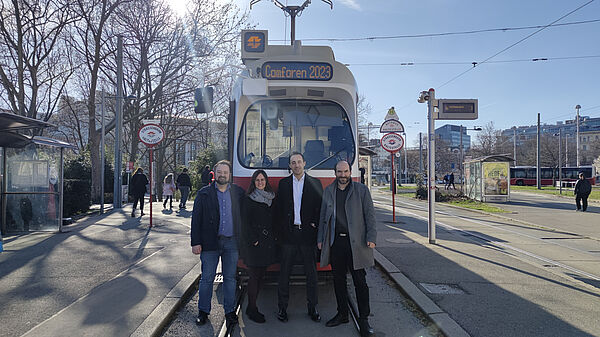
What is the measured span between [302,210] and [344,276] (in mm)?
902

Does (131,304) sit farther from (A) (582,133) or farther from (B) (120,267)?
(A) (582,133)

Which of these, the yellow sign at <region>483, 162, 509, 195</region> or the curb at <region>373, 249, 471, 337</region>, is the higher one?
the yellow sign at <region>483, 162, 509, 195</region>

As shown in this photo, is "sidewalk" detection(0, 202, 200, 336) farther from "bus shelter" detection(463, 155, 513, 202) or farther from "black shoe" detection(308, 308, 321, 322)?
"bus shelter" detection(463, 155, 513, 202)

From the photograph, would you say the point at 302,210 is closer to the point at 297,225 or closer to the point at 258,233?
the point at 297,225

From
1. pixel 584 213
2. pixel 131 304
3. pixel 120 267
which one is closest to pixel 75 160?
pixel 120 267

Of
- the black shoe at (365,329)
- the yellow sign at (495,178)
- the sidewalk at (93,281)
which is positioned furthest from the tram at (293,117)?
the yellow sign at (495,178)

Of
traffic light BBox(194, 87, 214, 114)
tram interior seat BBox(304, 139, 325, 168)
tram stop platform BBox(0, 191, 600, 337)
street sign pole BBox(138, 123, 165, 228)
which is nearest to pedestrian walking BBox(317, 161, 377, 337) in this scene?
tram stop platform BBox(0, 191, 600, 337)

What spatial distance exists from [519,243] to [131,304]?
891 centimetres

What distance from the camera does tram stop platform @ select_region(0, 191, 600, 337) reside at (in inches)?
179

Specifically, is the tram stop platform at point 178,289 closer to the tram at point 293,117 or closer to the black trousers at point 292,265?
the black trousers at point 292,265

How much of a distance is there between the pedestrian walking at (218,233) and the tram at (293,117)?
0.75 meters

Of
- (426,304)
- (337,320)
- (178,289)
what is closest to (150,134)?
(178,289)

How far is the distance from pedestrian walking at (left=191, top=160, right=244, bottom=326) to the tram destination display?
4.88 ft

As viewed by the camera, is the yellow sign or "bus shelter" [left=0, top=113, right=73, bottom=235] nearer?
"bus shelter" [left=0, top=113, right=73, bottom=235]
